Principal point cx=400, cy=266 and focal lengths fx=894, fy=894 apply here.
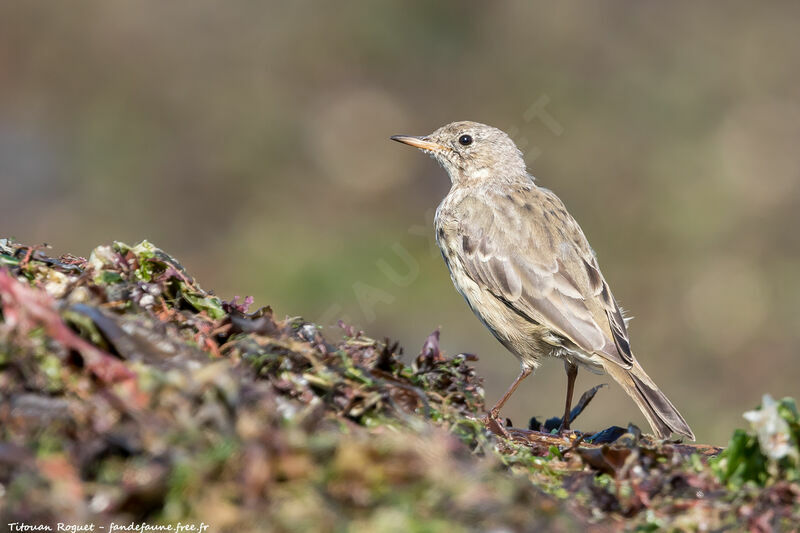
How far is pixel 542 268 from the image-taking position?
23.1 feet

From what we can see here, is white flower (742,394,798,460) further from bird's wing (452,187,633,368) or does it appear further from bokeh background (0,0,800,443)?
bokeh background (0,0,800,443)

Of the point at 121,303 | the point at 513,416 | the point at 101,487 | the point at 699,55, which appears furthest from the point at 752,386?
the point at 101,487

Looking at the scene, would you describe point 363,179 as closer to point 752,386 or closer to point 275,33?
point 275,33

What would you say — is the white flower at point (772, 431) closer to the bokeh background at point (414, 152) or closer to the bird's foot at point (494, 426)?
the bird's foot at point (494, 426)

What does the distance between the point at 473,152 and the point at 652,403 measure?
3.31 metres

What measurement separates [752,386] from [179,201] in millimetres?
8742

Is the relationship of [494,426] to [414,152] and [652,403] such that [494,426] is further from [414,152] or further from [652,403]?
[414,152]

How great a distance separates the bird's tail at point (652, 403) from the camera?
232 inches

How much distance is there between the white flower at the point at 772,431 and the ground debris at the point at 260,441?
1 centimetres

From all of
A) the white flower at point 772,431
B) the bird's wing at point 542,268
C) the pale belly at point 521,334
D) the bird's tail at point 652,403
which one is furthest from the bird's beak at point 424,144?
the white flower at point 772,431

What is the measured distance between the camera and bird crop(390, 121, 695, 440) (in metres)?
6.51

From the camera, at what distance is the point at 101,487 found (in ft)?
8.39

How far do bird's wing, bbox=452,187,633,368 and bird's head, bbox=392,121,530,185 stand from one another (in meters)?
0.66

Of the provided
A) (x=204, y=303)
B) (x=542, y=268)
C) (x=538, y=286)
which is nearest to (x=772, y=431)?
(x=204, y=303)
